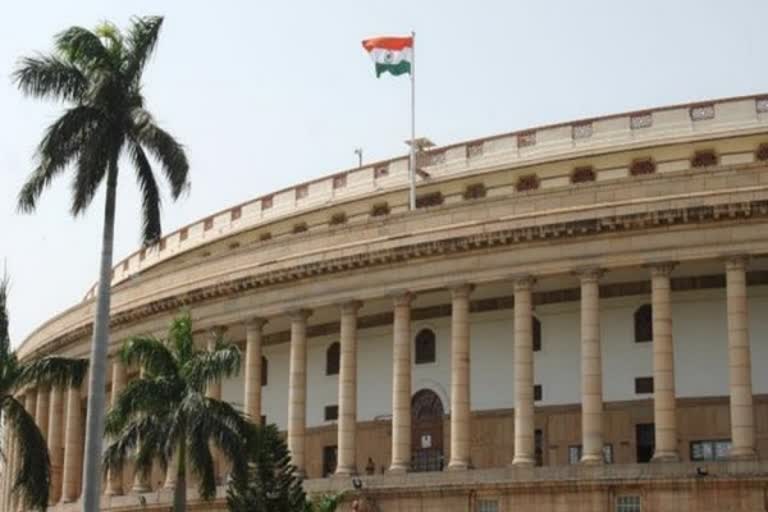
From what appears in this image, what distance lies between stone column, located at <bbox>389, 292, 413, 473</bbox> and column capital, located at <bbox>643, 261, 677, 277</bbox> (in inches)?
416

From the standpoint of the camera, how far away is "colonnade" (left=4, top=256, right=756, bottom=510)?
1945 inches

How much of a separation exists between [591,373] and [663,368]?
2.67m

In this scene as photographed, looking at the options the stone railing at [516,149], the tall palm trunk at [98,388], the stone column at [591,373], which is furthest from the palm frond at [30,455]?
the stone railing at [516,149]

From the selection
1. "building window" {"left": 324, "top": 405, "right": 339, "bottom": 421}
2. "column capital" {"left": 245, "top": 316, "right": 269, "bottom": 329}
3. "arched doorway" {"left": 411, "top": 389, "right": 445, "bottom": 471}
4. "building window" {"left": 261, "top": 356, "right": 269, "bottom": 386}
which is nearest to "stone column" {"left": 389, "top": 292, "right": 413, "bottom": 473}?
"arched doorway" {"left": 411, "top": 389, "right": 445, "bottom": 471}

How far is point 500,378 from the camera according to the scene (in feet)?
193

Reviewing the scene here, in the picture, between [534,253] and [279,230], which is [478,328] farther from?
[279,230]

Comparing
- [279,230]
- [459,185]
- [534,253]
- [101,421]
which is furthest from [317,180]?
[101,421]

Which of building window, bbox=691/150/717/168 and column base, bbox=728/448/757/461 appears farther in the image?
building window, bbox=691/150/717/168

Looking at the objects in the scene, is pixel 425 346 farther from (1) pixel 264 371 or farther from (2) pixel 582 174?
(2) pixel 582 174

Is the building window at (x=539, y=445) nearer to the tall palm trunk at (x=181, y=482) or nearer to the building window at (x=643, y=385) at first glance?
the building window at (x=643, y=385)

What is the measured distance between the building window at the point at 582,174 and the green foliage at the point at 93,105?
2870cm

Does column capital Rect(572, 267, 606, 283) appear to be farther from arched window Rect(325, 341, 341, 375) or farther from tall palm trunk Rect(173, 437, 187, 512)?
tall palm trunk Rect(173, 437, 187, 512)

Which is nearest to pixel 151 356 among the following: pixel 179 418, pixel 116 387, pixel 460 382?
pixel 179 418

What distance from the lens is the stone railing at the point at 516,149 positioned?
6444 centimetres
